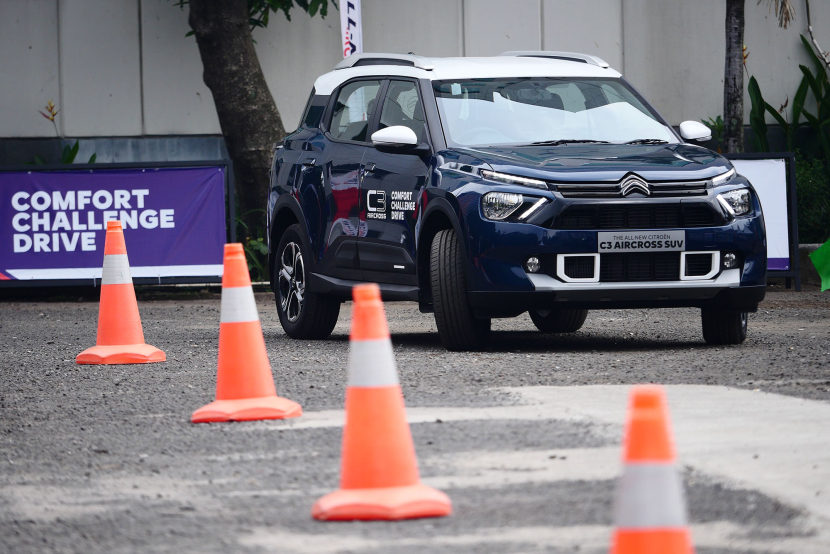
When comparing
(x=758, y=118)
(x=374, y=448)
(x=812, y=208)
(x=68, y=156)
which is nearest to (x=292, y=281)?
(x=374, y=448)

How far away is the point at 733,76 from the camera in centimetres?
1562

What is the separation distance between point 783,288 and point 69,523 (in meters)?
11.0

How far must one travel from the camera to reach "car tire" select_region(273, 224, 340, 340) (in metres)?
9.48

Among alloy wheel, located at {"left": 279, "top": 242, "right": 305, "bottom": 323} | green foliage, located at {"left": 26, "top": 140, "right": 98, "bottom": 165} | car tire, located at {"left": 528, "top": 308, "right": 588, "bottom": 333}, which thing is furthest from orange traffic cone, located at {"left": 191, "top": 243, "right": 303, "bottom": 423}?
green foliage, located at {"left": 26, "top": 140, "right": 98, "bottom": 165}

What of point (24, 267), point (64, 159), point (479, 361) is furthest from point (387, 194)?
point (64, 159)

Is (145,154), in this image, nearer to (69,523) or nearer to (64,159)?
(64,159)

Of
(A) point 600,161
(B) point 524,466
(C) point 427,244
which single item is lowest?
(B) point 524,466

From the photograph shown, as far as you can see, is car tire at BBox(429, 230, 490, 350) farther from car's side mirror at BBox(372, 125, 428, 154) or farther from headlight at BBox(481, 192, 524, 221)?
car's side mirror at BBox(372, 125, 428, 154)

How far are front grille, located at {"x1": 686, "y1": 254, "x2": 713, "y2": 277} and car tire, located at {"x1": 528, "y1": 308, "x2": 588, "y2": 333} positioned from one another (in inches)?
81.9

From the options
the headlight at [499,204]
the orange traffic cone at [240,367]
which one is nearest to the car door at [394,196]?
the headlight at [499,204]

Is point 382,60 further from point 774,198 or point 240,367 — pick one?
point 774,198

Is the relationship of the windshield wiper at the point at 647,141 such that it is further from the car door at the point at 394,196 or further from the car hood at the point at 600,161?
the car door at the point at 394,196

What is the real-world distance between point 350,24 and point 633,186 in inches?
274

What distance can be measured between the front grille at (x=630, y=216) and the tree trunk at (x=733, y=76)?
8119 millimetres
